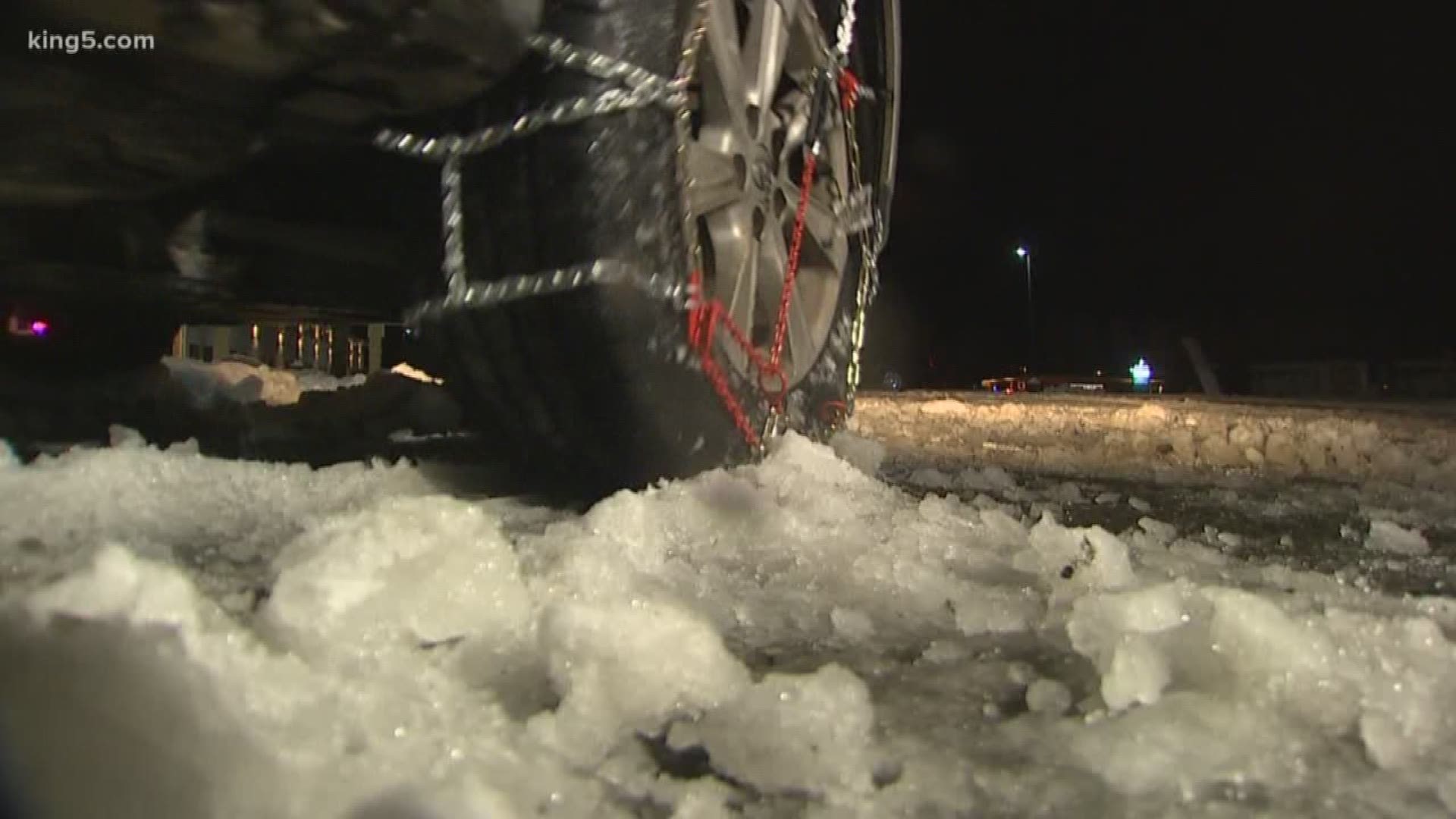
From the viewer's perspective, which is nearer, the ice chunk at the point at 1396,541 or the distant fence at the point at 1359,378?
the ice chunk at the point at 1396,541

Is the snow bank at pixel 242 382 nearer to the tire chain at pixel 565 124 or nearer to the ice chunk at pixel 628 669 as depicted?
the tire chain at pixel 565 124

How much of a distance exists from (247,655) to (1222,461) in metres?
4.15

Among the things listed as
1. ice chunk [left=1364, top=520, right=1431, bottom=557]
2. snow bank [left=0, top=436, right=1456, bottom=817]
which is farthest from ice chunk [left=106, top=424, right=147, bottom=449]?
ice chunk [left=1364, top=520, right=1431, bottom=557]

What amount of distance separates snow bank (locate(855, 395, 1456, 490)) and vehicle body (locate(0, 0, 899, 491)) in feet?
6.31

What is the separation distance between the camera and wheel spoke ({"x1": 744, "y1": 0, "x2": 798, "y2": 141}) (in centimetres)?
290

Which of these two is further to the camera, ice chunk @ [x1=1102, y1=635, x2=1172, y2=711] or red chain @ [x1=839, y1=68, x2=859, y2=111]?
red chain @ [x1=839, y1=68, x2=859, y2=111]

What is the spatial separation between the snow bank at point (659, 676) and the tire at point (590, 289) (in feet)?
0.92

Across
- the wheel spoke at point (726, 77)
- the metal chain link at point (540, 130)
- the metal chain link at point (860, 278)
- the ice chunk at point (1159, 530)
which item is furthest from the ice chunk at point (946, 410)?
the metal chain link at point (540, 130)

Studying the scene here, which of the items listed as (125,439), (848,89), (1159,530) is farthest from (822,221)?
(125,439)

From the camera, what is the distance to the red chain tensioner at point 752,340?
250cm

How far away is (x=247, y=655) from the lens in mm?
1375

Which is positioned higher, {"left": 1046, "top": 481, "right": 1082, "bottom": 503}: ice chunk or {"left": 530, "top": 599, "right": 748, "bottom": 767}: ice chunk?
{"left": 1046, "top": 481, "right": 1082, "bottom": 503}: ice chunk

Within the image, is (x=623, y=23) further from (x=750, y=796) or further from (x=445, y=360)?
(x=750, y=796)

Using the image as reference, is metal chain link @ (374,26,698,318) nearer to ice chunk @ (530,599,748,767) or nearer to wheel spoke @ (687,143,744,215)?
wheel spoke @ (687,143,744,215)
